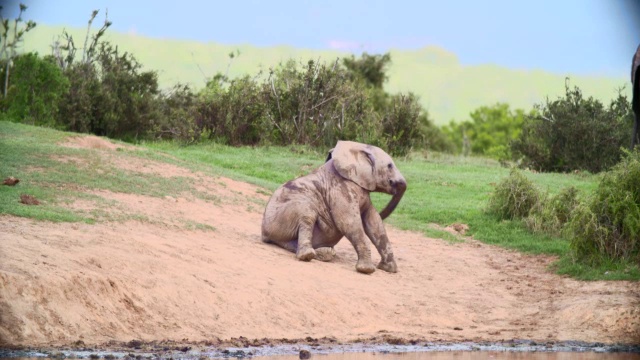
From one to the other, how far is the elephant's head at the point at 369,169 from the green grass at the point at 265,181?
2001mm

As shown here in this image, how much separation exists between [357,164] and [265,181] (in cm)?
593

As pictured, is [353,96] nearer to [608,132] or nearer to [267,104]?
[267,104]

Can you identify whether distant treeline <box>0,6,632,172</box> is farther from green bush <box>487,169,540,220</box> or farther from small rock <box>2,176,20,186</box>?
small rock <box>2,176,20,186</box>

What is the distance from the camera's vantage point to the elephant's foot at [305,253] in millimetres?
12531

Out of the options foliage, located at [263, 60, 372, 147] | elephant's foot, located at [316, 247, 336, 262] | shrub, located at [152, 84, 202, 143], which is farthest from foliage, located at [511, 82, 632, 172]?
elephant's foot, located at [316, 247, 336, 262]

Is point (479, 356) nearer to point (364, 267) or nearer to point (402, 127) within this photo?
point (364, 267)

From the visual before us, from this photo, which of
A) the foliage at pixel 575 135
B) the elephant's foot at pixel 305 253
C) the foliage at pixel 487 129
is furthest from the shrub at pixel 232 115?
the foliage at pixel 487 129

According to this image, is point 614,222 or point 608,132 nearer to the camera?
Result: point 614,222

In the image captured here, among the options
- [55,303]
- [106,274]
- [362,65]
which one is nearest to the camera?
[55,303]

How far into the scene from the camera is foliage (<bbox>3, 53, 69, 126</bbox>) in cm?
2191

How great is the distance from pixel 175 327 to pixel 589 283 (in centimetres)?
535

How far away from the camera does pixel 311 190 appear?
1306cm

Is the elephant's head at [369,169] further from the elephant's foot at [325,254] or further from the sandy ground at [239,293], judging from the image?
the sandy ground at [239,293]

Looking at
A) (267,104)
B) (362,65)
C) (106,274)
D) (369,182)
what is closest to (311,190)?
(369,182)
